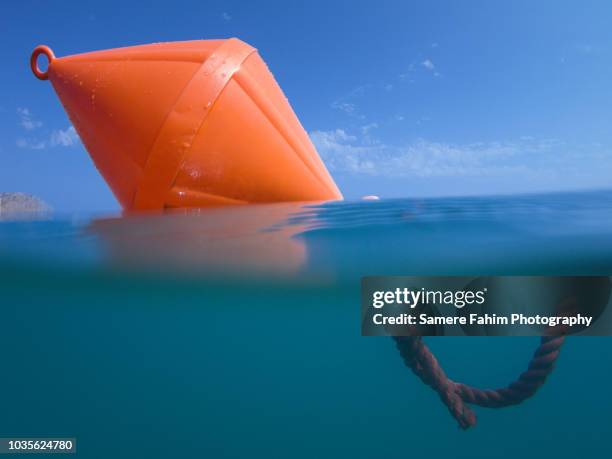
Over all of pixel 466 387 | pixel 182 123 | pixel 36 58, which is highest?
pixel 36 58

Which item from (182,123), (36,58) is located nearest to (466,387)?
(182,123)

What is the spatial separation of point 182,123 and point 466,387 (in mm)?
3501

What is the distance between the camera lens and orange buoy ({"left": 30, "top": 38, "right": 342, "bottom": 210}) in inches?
145

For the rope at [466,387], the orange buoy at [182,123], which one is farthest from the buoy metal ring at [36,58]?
the rope at [466,387]

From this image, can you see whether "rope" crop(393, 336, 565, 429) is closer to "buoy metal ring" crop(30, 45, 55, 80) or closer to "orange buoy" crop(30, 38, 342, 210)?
"orange buoy" crop(30, 38, 342, 210)

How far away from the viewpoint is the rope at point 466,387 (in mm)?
2574

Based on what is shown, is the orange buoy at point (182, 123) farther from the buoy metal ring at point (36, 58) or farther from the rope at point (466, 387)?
the rope at point (466, 387)

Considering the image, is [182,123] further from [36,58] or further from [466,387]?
[466,387]

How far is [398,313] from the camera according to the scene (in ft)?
9.02

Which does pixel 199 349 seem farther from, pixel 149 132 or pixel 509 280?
pixel 509 280

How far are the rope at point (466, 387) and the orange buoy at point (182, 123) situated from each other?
8.05ft

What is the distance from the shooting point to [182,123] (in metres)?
3.64

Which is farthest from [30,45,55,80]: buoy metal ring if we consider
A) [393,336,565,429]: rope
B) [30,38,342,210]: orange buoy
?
[393,336,565,429]: rope

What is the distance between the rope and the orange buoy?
8.05ft
